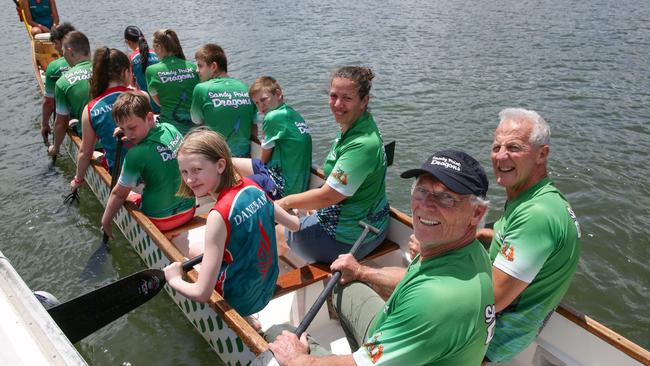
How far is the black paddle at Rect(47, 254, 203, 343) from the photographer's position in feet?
11.9

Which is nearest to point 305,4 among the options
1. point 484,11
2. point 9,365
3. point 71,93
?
point 484,11

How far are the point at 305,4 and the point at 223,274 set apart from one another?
21521 mm

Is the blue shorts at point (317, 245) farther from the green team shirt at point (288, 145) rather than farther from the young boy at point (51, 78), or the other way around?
the young boy at point (51, 78)

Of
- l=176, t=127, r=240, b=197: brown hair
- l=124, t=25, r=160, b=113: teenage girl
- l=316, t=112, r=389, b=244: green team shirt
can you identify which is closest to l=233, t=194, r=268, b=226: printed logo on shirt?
l=176, t=127, r=240, b=197: brown hair

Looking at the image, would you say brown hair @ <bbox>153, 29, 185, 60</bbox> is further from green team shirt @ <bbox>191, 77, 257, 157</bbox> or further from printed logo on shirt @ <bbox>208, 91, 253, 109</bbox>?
printed logo on shirt @ <bbox>208, 91, 253, 109</bbox>

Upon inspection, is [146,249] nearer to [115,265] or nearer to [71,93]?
[115,265]

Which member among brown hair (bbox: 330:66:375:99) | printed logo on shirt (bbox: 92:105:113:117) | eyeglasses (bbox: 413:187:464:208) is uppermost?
eyeglasses (bbox: 413:187:464:208)

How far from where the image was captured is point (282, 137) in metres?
4.74

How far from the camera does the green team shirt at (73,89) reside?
242 inches

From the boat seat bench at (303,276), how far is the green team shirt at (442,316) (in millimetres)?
1866

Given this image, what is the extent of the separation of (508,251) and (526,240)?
12 centimetres

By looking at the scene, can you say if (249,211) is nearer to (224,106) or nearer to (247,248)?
(247,248)

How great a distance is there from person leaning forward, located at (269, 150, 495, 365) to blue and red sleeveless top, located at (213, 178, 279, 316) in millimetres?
1001

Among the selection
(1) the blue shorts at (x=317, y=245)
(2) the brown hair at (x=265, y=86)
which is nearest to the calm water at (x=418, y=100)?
(1) the blue shorts at (x=317, y=245)
